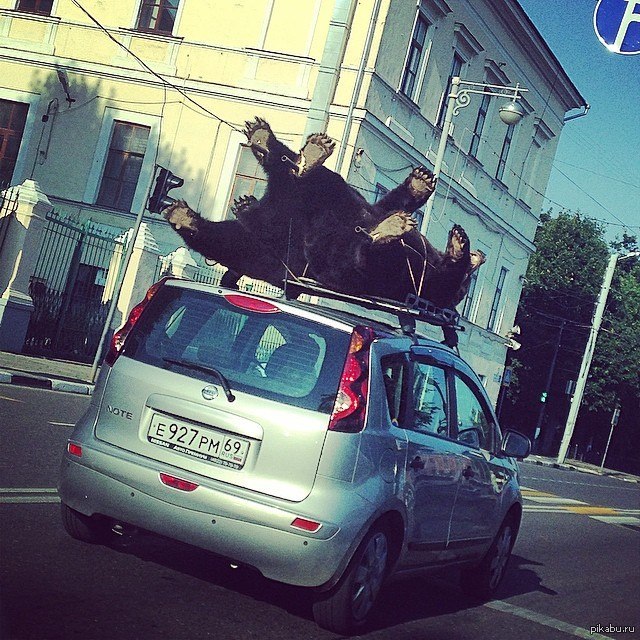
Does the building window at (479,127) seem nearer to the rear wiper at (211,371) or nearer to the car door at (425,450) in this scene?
the car door at (425,450)

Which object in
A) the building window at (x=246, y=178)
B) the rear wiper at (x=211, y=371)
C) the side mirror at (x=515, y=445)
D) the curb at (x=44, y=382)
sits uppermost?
the building window at (x=246, y=178)

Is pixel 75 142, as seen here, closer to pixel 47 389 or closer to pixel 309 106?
pixel 309 106

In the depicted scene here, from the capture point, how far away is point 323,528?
17.3 ft

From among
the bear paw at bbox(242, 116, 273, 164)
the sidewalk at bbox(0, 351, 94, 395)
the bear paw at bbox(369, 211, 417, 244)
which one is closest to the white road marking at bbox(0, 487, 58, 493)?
the bear paw at bbox(369, 211, 417, 244)

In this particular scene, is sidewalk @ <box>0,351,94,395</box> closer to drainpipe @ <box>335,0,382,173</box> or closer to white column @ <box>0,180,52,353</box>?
white column @ <box>0,180,52,353</box>

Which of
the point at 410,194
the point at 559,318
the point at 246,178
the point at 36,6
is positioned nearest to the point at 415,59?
the point at 246,178

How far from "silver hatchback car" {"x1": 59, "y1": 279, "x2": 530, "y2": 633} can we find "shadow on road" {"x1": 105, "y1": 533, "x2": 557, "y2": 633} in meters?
0.28

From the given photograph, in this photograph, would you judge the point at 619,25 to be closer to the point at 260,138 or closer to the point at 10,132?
the point at 260,138

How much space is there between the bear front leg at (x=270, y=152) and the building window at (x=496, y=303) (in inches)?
1062

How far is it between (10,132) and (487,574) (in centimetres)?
2163

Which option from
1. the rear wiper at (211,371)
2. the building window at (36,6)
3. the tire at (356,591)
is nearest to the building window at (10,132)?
the building window at (36,6)

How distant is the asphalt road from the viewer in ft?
16.1

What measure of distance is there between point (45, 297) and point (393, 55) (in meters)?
9.72

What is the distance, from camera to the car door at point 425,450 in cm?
600
